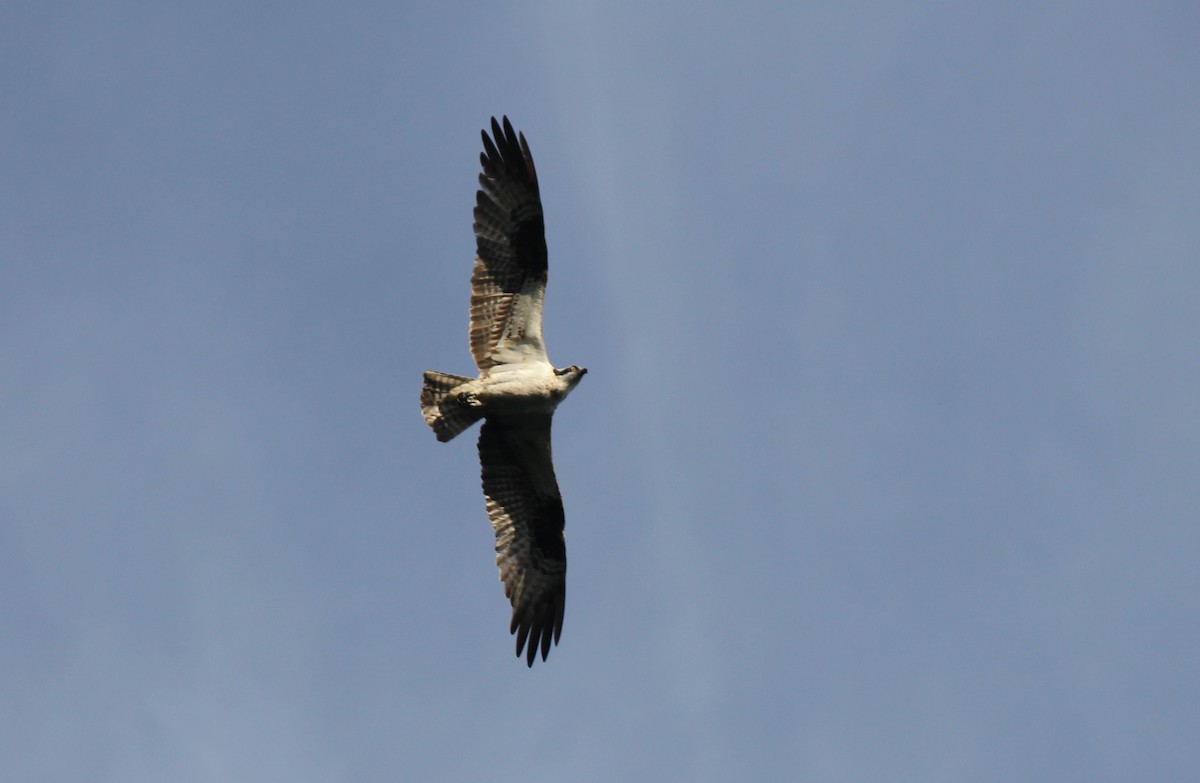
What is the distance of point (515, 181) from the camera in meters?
16.9

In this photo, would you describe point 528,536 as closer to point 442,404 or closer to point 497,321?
point 442,404

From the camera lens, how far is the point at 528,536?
18.1 m

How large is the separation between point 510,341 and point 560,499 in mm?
2386

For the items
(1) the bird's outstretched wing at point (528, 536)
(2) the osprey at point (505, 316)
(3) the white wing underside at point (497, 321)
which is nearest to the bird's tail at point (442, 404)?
(2) the osprey at point (505, 316)

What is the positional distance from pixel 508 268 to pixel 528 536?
3683 mm

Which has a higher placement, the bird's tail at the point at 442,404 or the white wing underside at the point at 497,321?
the white wing underside at the point at 497,321

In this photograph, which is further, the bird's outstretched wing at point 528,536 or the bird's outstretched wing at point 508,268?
the bird's outstretched wing at point 528,536

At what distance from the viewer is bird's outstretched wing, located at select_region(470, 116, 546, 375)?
16.8 metres

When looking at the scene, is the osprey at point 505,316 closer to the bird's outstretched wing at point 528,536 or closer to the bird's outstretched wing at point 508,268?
the bird's outstretched wing at point 508,268

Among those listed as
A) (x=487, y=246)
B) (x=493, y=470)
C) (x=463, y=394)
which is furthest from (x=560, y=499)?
(x=487, y=246)

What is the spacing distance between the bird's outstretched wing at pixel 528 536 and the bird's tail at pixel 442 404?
905mm

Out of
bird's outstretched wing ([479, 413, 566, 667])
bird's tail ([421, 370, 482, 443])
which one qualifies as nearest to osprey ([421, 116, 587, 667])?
bird's tail ([421, 370, 482, 443])

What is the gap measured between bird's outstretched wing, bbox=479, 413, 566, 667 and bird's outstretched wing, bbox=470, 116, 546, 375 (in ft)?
4.90

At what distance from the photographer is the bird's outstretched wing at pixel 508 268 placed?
55.0 ft
